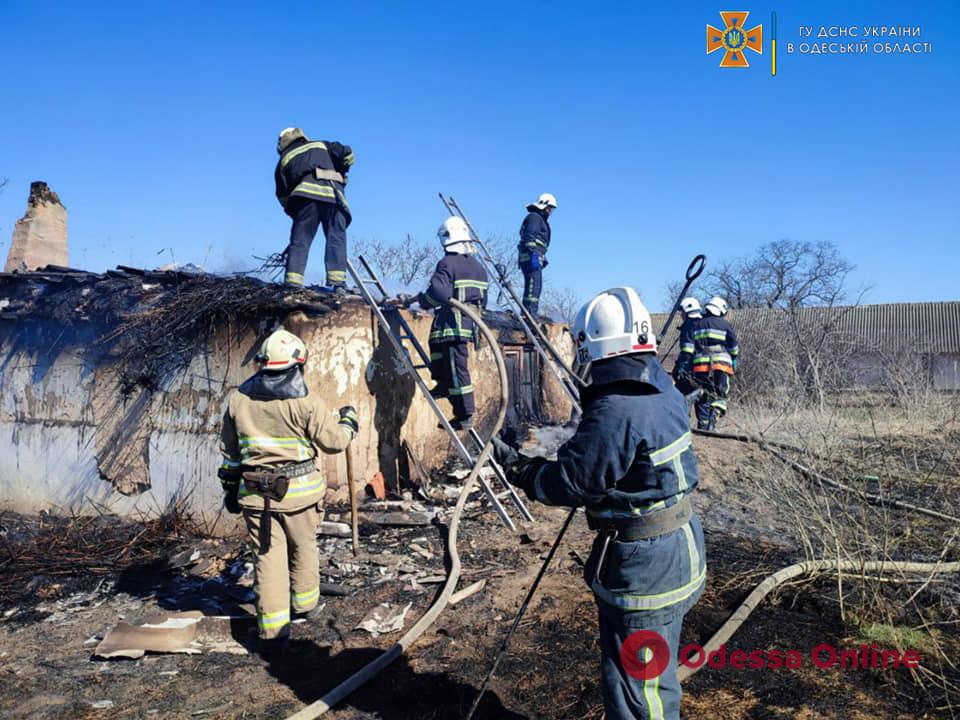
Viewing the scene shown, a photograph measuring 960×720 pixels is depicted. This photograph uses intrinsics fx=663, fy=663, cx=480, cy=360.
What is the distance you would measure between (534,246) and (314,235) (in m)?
4.37

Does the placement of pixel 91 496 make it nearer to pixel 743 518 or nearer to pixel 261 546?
pixel 261 546

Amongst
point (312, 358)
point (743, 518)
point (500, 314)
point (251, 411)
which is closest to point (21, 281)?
point (312, 358)

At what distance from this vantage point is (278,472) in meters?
3.87

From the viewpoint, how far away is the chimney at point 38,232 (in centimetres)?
1027

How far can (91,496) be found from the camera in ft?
20.8

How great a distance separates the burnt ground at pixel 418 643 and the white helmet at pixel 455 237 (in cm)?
253

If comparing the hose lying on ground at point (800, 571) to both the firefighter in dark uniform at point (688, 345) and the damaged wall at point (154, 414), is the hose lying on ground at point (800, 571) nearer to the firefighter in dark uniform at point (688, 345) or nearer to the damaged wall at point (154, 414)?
the damaged wall at point (154, 414)

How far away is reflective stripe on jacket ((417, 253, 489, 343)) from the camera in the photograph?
238 inches

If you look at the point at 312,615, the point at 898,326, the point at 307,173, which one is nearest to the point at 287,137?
the point at 307,173

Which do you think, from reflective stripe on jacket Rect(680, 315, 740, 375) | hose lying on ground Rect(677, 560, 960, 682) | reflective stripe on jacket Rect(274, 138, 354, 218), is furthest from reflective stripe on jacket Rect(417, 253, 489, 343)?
reflective stripe on jacket Rect(680, 315, 740, 375)

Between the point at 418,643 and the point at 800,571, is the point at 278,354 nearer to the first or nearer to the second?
the point at 418,643

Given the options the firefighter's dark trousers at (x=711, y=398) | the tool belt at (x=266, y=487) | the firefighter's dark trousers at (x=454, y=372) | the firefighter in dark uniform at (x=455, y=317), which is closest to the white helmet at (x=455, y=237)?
the firefighter in dark uniform at (x=455, y=317)

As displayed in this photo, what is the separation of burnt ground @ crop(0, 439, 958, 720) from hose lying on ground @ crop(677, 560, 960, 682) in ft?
0.44

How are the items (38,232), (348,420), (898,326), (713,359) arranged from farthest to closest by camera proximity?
(898,326), (38,232), (713,359), (348,420)
